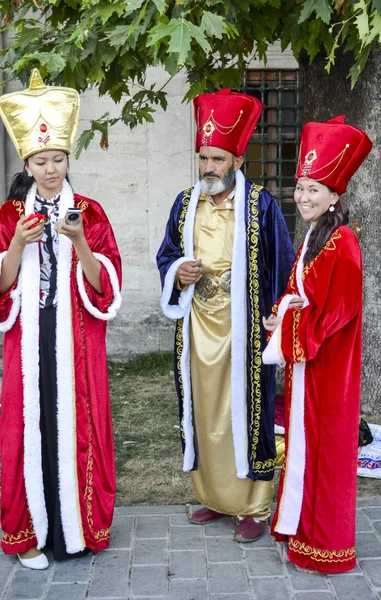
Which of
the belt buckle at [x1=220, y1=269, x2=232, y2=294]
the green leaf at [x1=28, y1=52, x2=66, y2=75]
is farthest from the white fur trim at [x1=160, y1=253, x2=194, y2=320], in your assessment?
the green leaf at [x1=28, y1=52, x2=66, y2=75]

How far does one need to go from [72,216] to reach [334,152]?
3.90ft

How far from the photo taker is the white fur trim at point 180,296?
4078 millimetres

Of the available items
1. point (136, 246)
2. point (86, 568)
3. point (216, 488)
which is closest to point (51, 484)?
point (86, 568)

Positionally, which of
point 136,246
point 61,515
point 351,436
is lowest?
point 61,515

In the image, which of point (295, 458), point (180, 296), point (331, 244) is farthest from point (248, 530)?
point (331, 244)

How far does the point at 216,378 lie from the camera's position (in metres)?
4.08

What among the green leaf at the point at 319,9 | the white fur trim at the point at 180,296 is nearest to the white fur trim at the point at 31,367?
the white fur trim at the point at 180,296

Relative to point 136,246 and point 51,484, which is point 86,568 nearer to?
point 51,484

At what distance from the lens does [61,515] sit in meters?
3.78

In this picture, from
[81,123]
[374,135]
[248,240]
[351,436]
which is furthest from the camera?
[81,123]

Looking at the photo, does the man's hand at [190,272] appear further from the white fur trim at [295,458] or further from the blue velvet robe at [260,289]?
the white fur trim at [295,458]

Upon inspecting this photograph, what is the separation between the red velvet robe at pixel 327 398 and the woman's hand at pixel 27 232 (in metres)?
1.17

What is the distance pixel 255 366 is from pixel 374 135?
2497 millimetres

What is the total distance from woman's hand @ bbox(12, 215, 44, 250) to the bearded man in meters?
0.83
